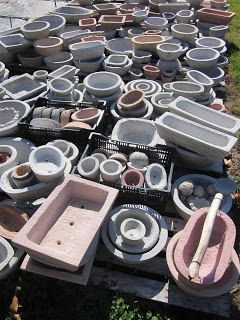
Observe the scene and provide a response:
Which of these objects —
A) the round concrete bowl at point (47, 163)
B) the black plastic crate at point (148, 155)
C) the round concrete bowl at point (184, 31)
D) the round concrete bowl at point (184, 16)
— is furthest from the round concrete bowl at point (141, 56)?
the round concrete bowl at point (47, 163)

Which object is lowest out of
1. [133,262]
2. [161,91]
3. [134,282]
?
[134,282]

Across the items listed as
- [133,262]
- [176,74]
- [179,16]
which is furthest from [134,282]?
[179,16]

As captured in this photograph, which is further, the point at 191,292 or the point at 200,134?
the point at 200,134

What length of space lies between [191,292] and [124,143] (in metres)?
1.75

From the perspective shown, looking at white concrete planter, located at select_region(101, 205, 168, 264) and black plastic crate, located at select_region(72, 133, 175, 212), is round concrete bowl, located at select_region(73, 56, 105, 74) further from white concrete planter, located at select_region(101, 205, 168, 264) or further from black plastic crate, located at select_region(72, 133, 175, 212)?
white concrete planter, located at select_region(101, 205, 168, 264)

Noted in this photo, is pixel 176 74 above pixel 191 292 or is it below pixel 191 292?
above

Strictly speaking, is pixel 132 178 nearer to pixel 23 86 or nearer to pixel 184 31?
pixel 23 86

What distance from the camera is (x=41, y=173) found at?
360 cm

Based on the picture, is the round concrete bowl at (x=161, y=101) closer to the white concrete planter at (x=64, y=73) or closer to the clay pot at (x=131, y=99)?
the clay pot at (x=131, y=99)

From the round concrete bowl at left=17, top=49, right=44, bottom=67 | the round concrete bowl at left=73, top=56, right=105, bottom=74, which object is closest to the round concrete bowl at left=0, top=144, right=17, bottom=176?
the round concrete bowl at left=73, top=56, right=105, bottom=74

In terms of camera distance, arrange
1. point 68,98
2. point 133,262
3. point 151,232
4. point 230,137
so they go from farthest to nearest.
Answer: point 68,98
point 230,137
point 151,232
point 133,262

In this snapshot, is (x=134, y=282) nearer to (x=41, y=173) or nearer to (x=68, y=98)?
(x=41, y=173)

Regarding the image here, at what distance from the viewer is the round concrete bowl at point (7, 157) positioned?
3943 mm

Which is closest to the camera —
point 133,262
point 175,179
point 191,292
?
point 191,292
